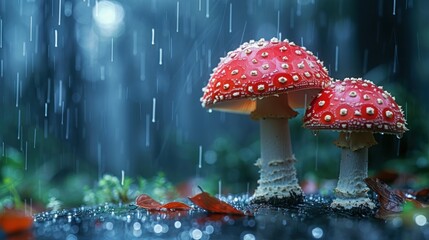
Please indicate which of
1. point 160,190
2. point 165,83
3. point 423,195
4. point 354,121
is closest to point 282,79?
point 354,121

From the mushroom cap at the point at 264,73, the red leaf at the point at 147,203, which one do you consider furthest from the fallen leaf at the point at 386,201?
the red leaf at the point at 147,203

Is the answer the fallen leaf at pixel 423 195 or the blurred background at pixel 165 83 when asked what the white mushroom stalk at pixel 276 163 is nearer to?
the fallen leaf at pixel 423 195

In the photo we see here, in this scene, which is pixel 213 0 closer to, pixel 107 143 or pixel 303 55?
pixel 107 143

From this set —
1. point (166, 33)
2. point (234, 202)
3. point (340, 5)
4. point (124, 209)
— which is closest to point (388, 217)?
point (234, 202)

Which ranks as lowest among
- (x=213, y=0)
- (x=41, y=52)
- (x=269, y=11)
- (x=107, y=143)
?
(x=107, y=143)

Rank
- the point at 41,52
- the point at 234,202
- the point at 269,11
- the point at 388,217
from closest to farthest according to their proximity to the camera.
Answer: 1. the point at 388,217
2. the point at 234,202
3. the point at 269,11
4. the point at 41,52

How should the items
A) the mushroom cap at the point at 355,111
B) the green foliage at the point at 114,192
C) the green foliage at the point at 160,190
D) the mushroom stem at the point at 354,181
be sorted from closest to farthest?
the mushroom cap at the point at 355,111
the mushroom stem at the point at 354,181
the green foliage at the point at 114,192
the green foliage at the point at 160,190

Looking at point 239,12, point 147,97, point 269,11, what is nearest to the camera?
point 269,11
